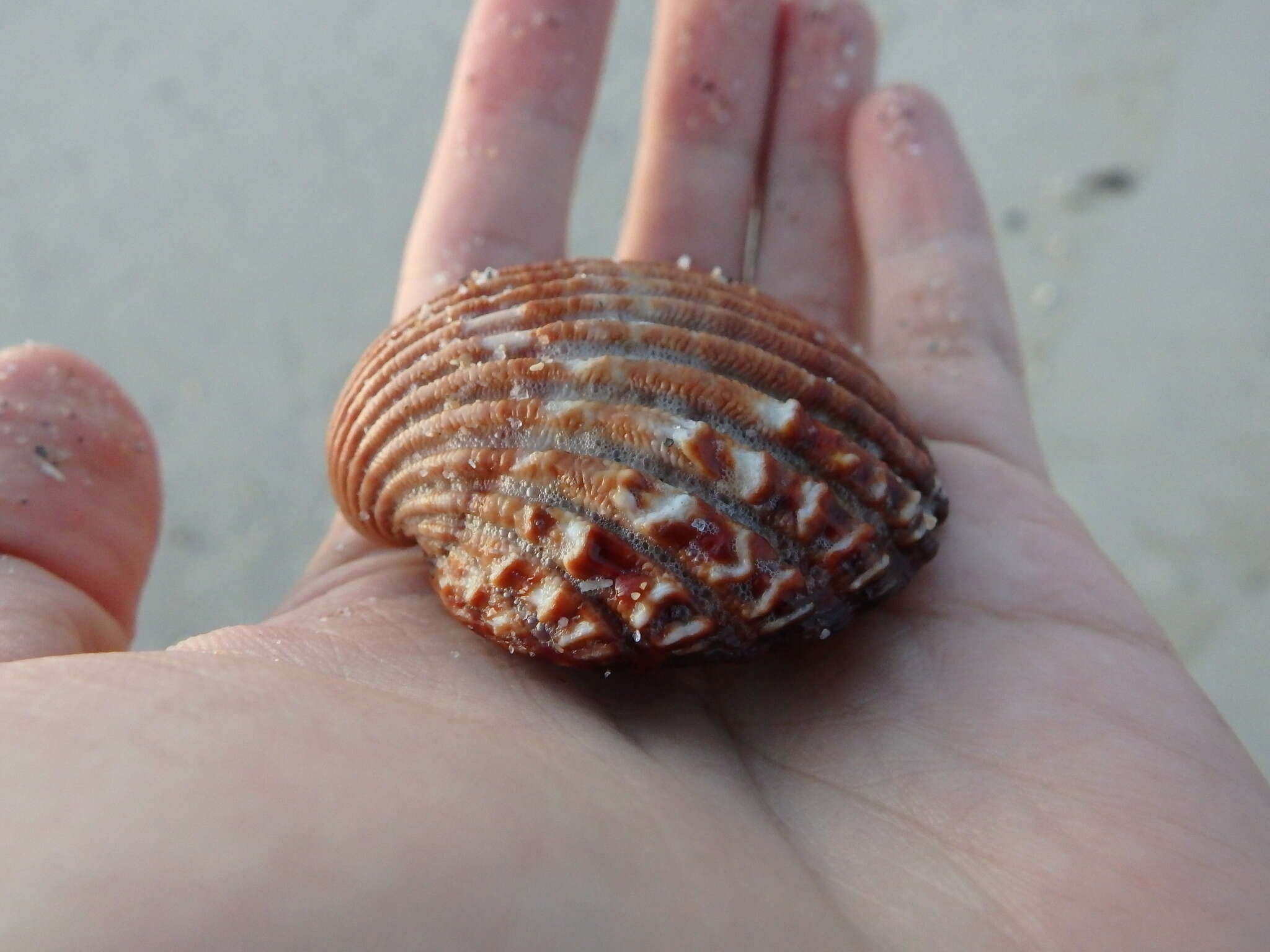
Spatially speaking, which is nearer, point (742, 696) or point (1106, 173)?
point (742, 696)

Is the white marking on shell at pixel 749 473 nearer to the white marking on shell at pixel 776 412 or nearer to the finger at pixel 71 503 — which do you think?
the white marking on shell at pixel 776 412

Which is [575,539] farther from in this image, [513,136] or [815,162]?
[815,162]

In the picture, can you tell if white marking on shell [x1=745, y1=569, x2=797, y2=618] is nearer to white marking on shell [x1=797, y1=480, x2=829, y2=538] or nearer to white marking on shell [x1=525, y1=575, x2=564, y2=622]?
white marking on shell [x1=797, y1=480, x2=829, y2=538]

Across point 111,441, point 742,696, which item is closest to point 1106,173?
point 742,696

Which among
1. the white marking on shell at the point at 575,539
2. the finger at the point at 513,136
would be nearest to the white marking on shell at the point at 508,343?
the white marking on shell at the point at 575,539

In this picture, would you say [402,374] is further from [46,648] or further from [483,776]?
[483,776]

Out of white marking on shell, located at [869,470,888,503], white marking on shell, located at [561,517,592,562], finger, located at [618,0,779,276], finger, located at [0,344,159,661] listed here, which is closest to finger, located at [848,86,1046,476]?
finger, located at [618,0,779,276]
